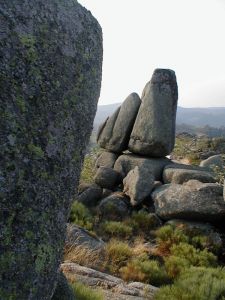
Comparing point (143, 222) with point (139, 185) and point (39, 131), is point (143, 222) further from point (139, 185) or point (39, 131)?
point (39, 131)

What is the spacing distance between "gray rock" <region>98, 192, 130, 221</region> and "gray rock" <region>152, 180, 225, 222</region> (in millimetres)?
1886

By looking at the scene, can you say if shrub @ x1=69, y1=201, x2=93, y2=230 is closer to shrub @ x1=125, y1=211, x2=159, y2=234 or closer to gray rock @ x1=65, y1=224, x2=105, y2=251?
shrub @ x1=125, y1=211, x2=159, y2=234

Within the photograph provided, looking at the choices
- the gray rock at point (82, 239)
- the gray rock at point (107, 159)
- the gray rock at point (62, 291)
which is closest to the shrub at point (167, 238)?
the gray rock at point (82, 239)

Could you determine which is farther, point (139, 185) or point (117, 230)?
point (139, 185)

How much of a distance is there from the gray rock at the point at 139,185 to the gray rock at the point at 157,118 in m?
3.13

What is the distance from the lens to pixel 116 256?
1320cm

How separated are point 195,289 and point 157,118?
47.1 feet

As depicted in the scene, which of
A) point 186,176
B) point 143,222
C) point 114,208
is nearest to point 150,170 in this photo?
point 186,176

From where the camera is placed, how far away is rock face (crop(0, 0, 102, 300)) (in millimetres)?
2600

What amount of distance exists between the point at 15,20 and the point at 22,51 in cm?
22

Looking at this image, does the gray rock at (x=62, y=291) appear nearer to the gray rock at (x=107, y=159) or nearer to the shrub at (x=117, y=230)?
the shrub at (x=117, y=230)

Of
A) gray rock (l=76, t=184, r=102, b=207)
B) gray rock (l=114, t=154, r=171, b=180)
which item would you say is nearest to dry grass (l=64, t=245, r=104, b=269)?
gray rock (l=76, t=184, r=102, b=207)

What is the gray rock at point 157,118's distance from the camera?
22922 mm

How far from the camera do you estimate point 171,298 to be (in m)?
8.95
